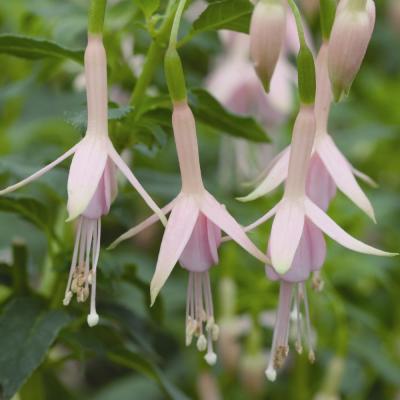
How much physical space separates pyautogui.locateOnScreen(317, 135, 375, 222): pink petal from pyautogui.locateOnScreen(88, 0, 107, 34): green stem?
0.29 meters

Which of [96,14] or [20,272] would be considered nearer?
[96,14]

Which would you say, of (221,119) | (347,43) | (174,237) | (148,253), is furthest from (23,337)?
(148,253)

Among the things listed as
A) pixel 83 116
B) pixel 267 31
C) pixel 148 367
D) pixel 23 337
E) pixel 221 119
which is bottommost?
pixel 148 367

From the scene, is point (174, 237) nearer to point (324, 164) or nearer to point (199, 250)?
point (199, 250)

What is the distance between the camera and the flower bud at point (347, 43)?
3.30 ft

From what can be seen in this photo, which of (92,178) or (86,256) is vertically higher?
(92,178)

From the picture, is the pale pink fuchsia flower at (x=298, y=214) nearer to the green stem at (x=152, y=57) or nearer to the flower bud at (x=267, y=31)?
the flower bud at (x=267, y=31)

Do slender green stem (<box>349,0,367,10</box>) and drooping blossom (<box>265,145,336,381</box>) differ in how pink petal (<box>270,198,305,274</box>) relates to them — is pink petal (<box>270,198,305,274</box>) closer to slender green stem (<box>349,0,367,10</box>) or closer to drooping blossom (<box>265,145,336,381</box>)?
drooping blossom (<box>265,145,336,381</box>)

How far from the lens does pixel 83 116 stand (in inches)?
41.9

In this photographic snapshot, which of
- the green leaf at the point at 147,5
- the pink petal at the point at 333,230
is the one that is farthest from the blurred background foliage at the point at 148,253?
the pink petal at the point at 333,230

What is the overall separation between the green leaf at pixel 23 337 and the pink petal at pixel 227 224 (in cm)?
25

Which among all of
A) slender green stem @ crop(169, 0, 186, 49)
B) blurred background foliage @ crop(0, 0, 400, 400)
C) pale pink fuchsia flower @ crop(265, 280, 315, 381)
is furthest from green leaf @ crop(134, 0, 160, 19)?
pale pink fuchsia flower @ crop(265, 280, 315, 381)

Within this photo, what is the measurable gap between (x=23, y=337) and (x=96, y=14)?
380 mm

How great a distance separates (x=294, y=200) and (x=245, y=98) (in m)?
0.81
